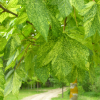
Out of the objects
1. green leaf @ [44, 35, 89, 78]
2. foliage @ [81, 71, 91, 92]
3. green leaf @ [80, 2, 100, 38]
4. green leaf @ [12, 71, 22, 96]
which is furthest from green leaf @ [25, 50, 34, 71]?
foliage @ [81, 71, 91, 92]

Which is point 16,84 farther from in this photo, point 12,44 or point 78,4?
point 78,4

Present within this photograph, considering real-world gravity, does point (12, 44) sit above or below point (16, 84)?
above

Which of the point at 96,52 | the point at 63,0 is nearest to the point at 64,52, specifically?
the point at 63,0

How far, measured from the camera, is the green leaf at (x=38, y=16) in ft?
0.72

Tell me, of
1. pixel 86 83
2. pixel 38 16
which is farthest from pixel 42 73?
pixel 86 83

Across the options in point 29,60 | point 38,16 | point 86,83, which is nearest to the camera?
point 38,16

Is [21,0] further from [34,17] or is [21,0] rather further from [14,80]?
[14,80]

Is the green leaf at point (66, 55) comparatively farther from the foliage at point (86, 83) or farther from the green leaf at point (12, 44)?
the foliage at point (86, 83)

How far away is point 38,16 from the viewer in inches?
9.1

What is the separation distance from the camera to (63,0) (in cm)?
29

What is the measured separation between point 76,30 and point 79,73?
23 cm

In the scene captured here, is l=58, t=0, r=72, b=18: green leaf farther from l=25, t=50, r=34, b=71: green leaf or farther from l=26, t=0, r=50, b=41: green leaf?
l=25, t=50, r=34, b=71: green leaf

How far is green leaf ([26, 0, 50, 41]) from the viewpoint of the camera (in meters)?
0.22

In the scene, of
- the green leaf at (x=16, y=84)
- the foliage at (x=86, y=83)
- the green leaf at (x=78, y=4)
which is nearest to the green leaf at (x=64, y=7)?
the green leaf at (x=78, y=4)
